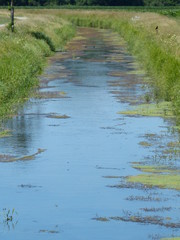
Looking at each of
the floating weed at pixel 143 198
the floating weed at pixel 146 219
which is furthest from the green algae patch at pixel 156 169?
the floating weed at pixel 146 219

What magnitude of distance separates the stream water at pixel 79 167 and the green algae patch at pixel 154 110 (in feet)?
1.39

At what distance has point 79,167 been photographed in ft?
47.0

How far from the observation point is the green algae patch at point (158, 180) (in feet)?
42.5

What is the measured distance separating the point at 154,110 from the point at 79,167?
6.87 m

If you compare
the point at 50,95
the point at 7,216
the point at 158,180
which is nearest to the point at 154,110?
the point at 50,95

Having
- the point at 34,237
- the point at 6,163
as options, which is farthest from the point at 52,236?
the point at 6,163

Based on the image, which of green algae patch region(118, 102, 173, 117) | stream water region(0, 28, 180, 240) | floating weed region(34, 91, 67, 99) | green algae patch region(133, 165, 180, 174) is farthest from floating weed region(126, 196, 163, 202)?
floating weed region(34, 91, 67, 99)

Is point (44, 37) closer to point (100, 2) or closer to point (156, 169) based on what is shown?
point (156, 169)

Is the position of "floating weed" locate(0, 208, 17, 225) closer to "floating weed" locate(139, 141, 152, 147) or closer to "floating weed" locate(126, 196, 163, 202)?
"floating weed" locate(126, 196, 163, 202)

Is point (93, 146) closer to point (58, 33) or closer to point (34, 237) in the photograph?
point (34, 237)

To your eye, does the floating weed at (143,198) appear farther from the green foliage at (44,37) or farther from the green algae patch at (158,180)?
the green foliage at (44,37)

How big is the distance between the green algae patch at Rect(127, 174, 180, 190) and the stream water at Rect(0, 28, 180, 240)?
250mm

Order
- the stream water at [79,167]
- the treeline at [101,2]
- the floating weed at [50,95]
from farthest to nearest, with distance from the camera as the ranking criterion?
the treeline at [101,2], the floating weed at [50,95], the stream water at [79,167]

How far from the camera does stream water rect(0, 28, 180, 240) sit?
35.7 feet
